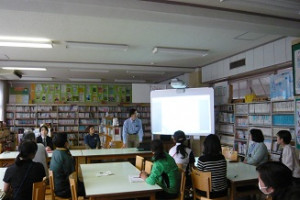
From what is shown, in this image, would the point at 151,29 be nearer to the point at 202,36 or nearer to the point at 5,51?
the point at 202,36

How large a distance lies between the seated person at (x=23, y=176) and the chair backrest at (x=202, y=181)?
1747 millimetres

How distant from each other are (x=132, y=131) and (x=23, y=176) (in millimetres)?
3919

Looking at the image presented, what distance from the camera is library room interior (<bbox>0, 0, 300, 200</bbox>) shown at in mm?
2908

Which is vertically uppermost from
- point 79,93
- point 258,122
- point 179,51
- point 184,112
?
point 179,51

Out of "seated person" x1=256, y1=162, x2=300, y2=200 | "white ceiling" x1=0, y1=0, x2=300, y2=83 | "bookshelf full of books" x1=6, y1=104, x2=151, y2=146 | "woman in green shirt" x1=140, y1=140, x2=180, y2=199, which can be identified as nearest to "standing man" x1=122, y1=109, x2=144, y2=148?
"white ceiling" x1=0, y1=0, x2=300, y2=83

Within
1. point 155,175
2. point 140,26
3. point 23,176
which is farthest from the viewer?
point 140,26

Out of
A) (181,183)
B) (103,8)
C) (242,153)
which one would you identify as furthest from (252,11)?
(242,153)

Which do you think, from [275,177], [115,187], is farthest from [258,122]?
[275,177]

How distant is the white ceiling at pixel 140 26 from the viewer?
10.1 feet

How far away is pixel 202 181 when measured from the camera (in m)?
2.99

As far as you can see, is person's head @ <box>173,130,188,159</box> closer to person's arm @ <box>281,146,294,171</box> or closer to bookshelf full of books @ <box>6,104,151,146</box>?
person's arm @ <box>281,146,294,171</box>

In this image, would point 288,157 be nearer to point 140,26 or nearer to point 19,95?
point 140,26

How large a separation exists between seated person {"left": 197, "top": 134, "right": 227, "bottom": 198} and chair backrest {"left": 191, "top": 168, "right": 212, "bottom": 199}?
0.09 meters

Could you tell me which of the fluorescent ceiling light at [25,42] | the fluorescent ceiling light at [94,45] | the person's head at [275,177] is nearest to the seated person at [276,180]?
the person's head at [275,177]
